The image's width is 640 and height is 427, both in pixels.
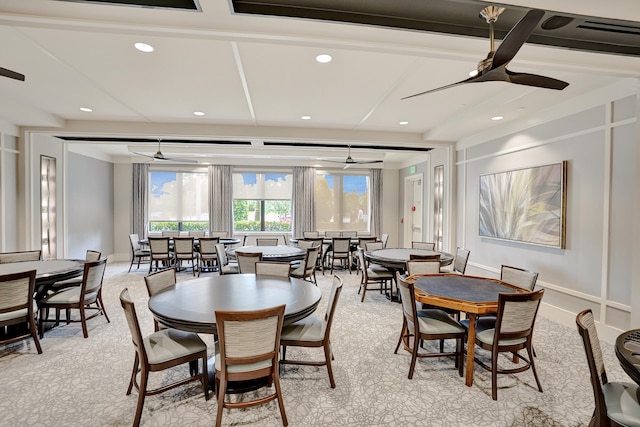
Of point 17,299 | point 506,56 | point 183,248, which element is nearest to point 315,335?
point 506,56

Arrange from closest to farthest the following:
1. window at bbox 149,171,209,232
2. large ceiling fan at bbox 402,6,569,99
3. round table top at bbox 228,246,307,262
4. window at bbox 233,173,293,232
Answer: large ceiling fan at bbox 402,6,569,99
round table top at bbox 228,246,307,262
window at bbox 149,171,209,232
window at bbox 233,173,293,232

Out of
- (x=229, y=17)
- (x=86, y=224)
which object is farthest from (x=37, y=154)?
(x=229, y=17)

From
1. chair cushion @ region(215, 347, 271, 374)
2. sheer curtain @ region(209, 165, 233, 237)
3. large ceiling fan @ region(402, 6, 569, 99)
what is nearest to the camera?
large ceiling fan @ region(402, 6, 569, 99)

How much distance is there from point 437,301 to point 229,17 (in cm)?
292

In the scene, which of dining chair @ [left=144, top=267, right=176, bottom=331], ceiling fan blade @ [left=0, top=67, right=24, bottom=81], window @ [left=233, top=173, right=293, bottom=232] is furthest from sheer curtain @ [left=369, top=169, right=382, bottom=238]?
ceiling fan blade @ [left=0, top=67, right=24, bottom=81]

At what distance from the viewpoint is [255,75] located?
3.54 meters

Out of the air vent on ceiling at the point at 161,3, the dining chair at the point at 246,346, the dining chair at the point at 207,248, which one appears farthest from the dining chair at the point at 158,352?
the dining chair at the point at 207,248

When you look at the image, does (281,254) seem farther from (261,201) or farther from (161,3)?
(261,201)

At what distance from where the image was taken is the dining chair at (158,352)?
2039mm

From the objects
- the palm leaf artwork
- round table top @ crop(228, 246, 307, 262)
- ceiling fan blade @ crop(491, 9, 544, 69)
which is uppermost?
ceiling fan blade @ crop(491, 9, 544, 69)

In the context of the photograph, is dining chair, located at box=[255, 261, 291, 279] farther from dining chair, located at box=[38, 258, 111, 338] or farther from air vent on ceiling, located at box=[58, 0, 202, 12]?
air vent on ceiling, located at box=[58, 0, 202, 12]

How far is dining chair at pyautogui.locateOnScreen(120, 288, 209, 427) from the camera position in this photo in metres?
2.04

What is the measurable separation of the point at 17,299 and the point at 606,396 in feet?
16.1

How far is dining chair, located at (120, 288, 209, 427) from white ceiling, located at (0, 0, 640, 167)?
2143 mm
